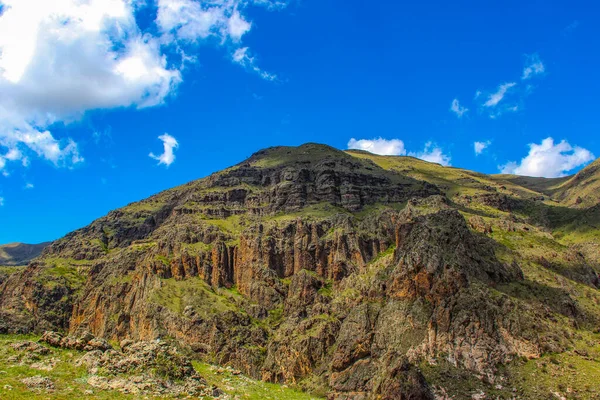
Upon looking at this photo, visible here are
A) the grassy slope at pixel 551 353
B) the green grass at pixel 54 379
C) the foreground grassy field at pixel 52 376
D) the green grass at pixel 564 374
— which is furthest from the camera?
the grassy slope at pixel 551 353

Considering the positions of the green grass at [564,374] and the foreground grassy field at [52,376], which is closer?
the foreground grassy field at [52,376]

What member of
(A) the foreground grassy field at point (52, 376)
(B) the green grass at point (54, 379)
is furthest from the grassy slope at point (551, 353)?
(B) the green grass at point (54, 379)

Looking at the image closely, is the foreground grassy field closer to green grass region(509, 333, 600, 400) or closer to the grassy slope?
the grassy slope

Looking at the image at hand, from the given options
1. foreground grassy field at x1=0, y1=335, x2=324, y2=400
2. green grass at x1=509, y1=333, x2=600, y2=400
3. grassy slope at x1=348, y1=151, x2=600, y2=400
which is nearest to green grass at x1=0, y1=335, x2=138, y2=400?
foreground grassy field at x1=0, y1=335, x2=324, y2=400

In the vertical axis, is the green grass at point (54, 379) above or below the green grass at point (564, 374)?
above

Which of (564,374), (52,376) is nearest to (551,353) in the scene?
(564,374)

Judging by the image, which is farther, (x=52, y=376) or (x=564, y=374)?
(x=564, y=374)

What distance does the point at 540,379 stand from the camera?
10144 centimetres

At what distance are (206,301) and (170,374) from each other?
156428 millimetres

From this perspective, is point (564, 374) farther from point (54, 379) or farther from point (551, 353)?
point (54, 379)

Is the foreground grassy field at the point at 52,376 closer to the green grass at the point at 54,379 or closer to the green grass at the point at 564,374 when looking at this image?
the green grass at the point at 54,379

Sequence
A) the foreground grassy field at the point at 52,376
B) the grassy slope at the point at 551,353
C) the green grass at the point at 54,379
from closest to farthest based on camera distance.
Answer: the green grass at the point at 54,379, the foreground grassy field at the point at 52,376, the grassy slope at the point at 551,353

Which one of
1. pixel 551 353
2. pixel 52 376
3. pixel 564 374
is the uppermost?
pixel 52 376

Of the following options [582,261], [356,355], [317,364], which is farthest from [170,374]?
[582,261]
